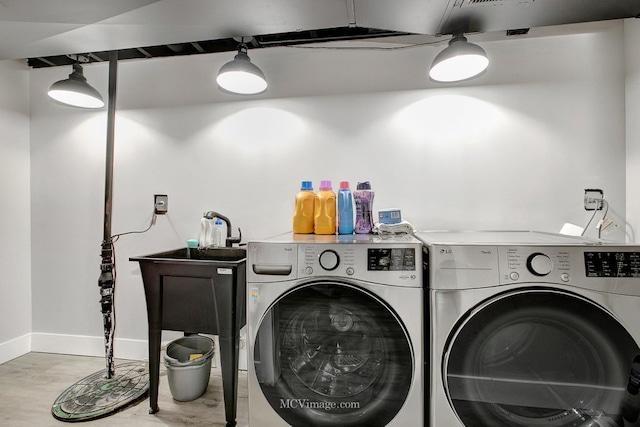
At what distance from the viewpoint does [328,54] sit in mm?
1982

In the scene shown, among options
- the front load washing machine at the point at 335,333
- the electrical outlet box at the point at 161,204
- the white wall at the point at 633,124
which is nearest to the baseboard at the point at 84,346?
the electrical outlet box at the point at 161,204

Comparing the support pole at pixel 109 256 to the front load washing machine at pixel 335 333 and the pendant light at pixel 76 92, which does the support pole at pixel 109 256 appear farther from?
the front load washing machine at pixel 335 333

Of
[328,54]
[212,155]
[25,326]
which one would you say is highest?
[328,54]

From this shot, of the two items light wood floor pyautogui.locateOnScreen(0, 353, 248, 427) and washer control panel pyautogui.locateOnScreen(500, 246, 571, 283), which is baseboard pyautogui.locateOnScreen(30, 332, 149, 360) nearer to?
light wood floor pyautogui.locateOnScreen(0, 353, 248, 427)

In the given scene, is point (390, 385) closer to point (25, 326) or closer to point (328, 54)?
point (328, 54)

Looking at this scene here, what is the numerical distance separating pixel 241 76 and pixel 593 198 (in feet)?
7.52

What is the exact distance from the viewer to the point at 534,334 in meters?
1.04

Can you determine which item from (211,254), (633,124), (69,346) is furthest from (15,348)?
(633,124)

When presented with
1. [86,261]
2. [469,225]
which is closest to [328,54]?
[469,225]

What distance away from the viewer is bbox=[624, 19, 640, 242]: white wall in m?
1.60

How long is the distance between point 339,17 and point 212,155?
128 cm

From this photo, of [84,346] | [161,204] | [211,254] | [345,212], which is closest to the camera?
[345,212]

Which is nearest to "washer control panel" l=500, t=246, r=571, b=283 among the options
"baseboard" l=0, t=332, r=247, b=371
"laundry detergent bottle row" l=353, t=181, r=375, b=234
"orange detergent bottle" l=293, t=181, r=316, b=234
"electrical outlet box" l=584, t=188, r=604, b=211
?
"laundry detergent bottle row" l=353, t=181, r=375, b=234

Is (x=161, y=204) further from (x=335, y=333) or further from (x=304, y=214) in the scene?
(x=335, y=333)
